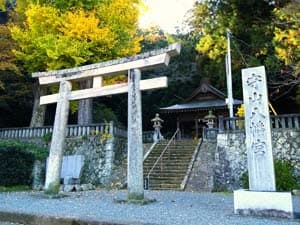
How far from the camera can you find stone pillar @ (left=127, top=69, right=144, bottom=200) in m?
7.14

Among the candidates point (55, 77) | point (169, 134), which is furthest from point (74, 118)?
point (55, 77)

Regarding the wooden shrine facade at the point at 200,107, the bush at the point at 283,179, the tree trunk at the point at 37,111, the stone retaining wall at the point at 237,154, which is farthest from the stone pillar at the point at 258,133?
the tree trunk at the point at 37,111

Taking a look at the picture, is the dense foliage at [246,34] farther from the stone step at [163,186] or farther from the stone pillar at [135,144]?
the stone pillar at [135,144]

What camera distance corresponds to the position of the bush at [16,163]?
10461 millimetres

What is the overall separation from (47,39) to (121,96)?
41.7 ft

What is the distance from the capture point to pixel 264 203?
5.41 m

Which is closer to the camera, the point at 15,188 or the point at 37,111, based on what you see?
the point at 15,188

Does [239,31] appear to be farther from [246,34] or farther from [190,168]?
[190,168]

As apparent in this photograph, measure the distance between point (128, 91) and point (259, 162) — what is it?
3.72 m

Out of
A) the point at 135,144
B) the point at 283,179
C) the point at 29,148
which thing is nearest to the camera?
the point at 135,144

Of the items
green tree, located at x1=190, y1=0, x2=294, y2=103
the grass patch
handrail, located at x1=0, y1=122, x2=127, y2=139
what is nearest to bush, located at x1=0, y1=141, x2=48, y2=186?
A: the grass patch

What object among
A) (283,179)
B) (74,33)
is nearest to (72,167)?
(74,33)

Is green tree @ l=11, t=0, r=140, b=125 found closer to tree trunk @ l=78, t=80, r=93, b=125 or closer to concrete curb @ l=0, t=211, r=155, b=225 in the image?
tree trunk @ l=78, t=80, r=93, b=125

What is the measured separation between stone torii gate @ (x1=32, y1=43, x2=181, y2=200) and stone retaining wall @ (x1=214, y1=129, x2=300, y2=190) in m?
4.99
